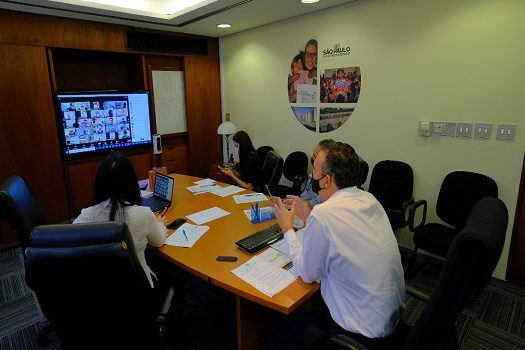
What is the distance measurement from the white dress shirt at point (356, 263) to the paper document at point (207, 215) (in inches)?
39.1

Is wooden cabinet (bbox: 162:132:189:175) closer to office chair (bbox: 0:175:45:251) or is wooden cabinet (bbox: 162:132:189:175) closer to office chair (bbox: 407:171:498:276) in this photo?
office chair (bbox: 0:175:45:251)

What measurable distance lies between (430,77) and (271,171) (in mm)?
1683

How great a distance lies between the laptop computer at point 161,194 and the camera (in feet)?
8.08

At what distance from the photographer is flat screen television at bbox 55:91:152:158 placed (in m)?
3.62

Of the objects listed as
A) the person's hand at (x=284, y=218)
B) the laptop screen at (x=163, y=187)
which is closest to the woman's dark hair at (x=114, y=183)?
the person's hand at (x=284, y=218)

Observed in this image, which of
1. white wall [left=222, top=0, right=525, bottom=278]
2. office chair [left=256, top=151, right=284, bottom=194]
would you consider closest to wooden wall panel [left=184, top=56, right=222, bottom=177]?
white wall [left=222, top=0, right=525, bottom=278]

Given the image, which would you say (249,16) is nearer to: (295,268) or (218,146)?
(218,146)

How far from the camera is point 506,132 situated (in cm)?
250

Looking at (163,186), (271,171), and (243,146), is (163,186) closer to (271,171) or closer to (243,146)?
(271,171)

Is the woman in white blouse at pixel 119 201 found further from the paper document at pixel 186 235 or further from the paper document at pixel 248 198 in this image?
the paper document at pixel 248 198

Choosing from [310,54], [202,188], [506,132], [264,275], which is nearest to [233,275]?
[264,275]

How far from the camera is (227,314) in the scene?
7.74ft

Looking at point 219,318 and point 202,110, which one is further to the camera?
point 202,110

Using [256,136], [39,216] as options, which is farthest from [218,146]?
[39,216]
